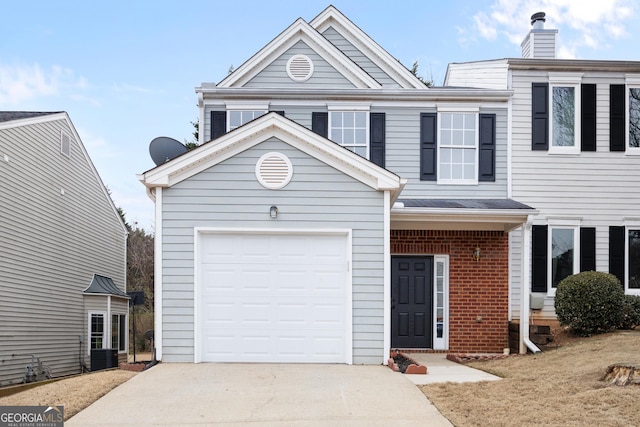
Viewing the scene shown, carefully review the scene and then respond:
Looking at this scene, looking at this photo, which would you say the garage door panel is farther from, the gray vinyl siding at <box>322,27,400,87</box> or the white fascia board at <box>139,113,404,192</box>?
the gray vinyl siding at <box>322,27,400,87</box>

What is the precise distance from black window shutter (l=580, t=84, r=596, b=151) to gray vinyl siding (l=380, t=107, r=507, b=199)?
5.72ft

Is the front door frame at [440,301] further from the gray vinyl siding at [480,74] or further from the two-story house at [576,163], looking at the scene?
the gray vinyl siding at [480,74]

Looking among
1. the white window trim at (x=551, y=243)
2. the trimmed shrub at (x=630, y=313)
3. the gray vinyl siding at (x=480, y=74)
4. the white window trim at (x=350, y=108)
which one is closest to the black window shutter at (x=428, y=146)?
the white window trim at (x=350, y=108)

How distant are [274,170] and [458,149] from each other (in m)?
5.44

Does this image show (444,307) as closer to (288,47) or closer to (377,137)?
(377,137)

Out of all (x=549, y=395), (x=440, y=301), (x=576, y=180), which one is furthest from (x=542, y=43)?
(x=549, y=395)

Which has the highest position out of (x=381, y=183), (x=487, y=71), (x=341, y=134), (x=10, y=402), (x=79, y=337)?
(x=487, y=71)

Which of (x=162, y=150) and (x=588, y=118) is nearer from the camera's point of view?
(x=162, y=150)

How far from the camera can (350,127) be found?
13922 millimetres

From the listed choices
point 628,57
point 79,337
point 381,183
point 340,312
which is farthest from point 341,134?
point 79,337

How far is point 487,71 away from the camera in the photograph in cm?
1470

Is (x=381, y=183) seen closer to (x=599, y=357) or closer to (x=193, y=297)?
(x=193, y=297)

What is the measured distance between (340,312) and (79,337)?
35.6 ft

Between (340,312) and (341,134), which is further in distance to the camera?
(341,134)
